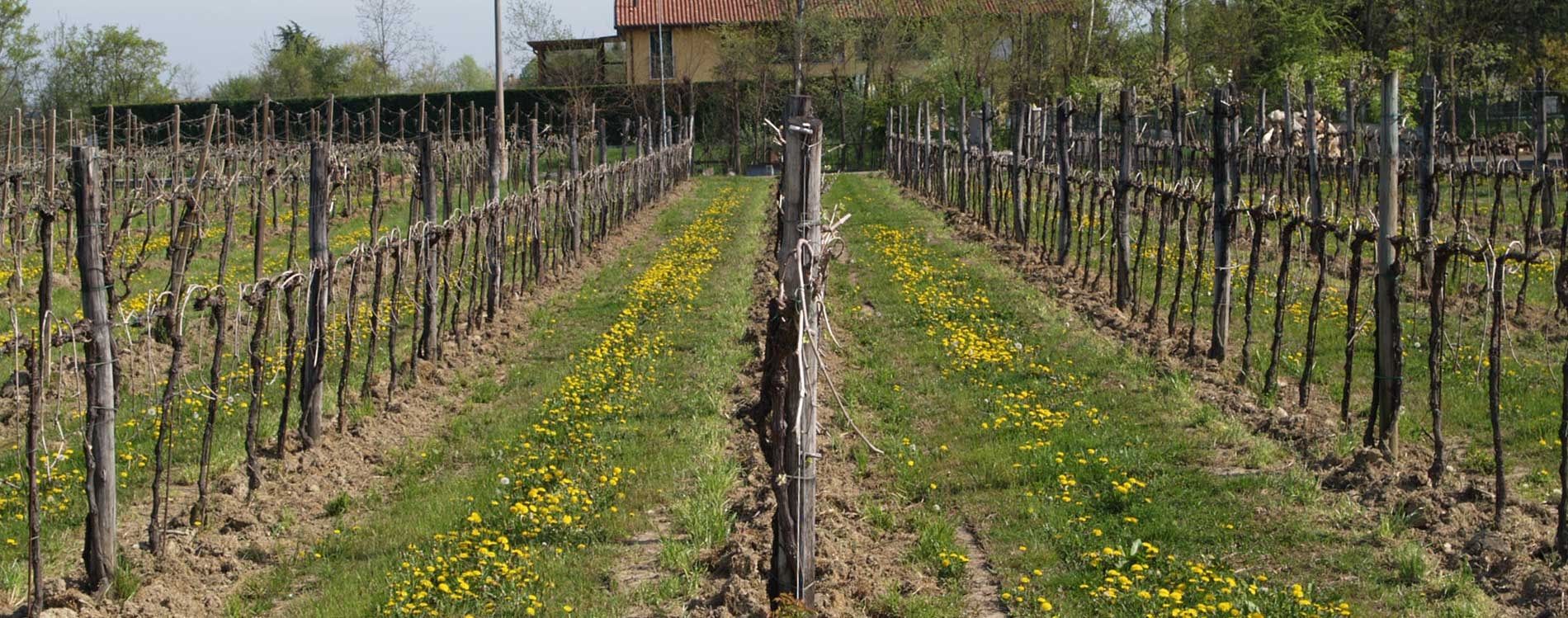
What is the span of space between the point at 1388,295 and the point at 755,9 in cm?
5103

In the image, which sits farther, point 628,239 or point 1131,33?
point 1131,33

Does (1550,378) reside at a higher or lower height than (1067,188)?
lower

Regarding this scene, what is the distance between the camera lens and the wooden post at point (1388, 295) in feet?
27.4

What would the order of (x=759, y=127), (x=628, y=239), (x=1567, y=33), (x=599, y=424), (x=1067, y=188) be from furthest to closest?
(x=759, y=127) → (x=1567, y=33) → (x=628, y=239) → (x=1067, y=188) → (x=599, y=424)

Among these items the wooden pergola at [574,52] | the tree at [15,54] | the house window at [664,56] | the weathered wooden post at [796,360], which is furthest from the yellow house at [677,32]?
the weathered wooden post at [796,360]

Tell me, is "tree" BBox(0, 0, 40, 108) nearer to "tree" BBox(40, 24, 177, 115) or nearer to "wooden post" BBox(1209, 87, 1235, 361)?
"tree" BBox(40, 24, 177, 115)

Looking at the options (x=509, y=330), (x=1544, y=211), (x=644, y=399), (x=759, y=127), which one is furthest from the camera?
(x=759, y=127)

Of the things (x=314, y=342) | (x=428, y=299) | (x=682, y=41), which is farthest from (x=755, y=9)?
(x=314, y=342)

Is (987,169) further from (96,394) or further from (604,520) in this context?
(96,394)

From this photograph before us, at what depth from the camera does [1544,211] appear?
60.6 ft

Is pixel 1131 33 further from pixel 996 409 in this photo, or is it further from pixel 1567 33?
pixel 996 409

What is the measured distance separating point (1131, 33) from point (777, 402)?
4404cm

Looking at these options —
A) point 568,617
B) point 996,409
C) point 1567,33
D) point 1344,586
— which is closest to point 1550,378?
point 996,409

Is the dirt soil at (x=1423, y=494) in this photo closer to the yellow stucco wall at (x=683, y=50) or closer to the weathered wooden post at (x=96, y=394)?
the weathered wooden post at (x=96, y=394)
